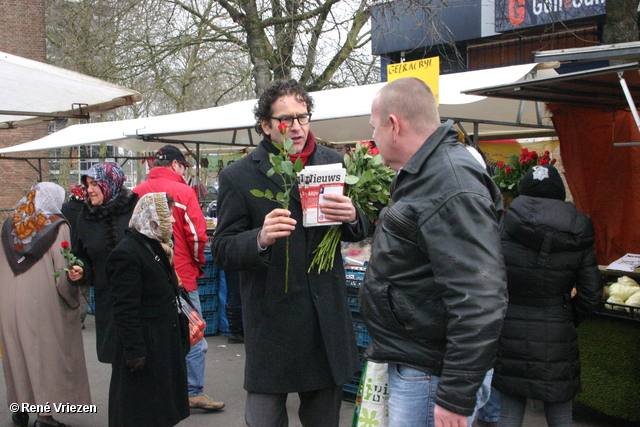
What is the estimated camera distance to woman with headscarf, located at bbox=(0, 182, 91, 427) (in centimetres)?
442

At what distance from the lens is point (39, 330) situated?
14.5 feet

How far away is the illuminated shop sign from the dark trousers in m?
8.56

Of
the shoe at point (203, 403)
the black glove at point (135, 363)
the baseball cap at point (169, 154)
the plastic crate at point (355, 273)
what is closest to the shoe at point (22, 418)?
the shoe at point (203, 403)

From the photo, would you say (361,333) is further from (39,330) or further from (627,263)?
(39,330)

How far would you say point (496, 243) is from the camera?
188cm

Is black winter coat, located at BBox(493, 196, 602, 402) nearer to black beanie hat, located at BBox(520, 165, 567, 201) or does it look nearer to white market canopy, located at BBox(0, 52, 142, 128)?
black beanie hat, located at BBox(520, 165, 567, 201)

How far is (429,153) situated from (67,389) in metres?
3.65

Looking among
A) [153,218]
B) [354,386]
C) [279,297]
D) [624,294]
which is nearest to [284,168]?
[279,297]

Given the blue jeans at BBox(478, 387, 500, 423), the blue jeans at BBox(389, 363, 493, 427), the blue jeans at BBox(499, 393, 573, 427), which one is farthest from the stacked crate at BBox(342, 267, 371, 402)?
the blue jeans at BBox(389, 363, 493, 427)

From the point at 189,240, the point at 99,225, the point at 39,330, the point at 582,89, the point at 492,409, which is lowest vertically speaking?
the point at 492,409

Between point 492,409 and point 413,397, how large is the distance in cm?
239

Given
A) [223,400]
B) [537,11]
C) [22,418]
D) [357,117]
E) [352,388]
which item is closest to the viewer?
[22,418]

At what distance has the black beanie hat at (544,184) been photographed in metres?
3.55

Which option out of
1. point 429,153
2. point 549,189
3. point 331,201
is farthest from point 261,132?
point 549,189
